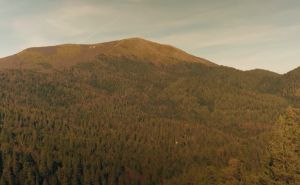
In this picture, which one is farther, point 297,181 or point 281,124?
point 281,124

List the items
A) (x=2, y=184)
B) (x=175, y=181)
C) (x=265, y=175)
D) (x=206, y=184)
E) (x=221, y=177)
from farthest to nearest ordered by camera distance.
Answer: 1. (x=2, y=184)
2. (x=175, y=181)
3. (x=206, y=184)
4. (x=221, y=177)
5. (x=265, y=175)

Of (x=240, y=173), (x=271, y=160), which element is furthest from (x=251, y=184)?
(x=240, y=173)

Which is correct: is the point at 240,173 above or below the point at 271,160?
below

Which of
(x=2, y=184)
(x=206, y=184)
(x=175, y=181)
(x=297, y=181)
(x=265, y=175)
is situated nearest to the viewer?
(x=297, y=181)

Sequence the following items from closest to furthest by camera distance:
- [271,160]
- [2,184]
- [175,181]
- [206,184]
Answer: [271,160]
[206,184]
[175,181]
[2,184]

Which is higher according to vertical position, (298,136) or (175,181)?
(298,136)

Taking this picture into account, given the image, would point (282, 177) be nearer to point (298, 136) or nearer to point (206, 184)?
point (298, 136)

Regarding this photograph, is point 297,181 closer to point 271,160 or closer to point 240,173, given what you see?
point 271,160

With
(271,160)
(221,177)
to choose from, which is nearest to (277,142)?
(271,160)

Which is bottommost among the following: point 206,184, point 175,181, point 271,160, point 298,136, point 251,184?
point 175,181
